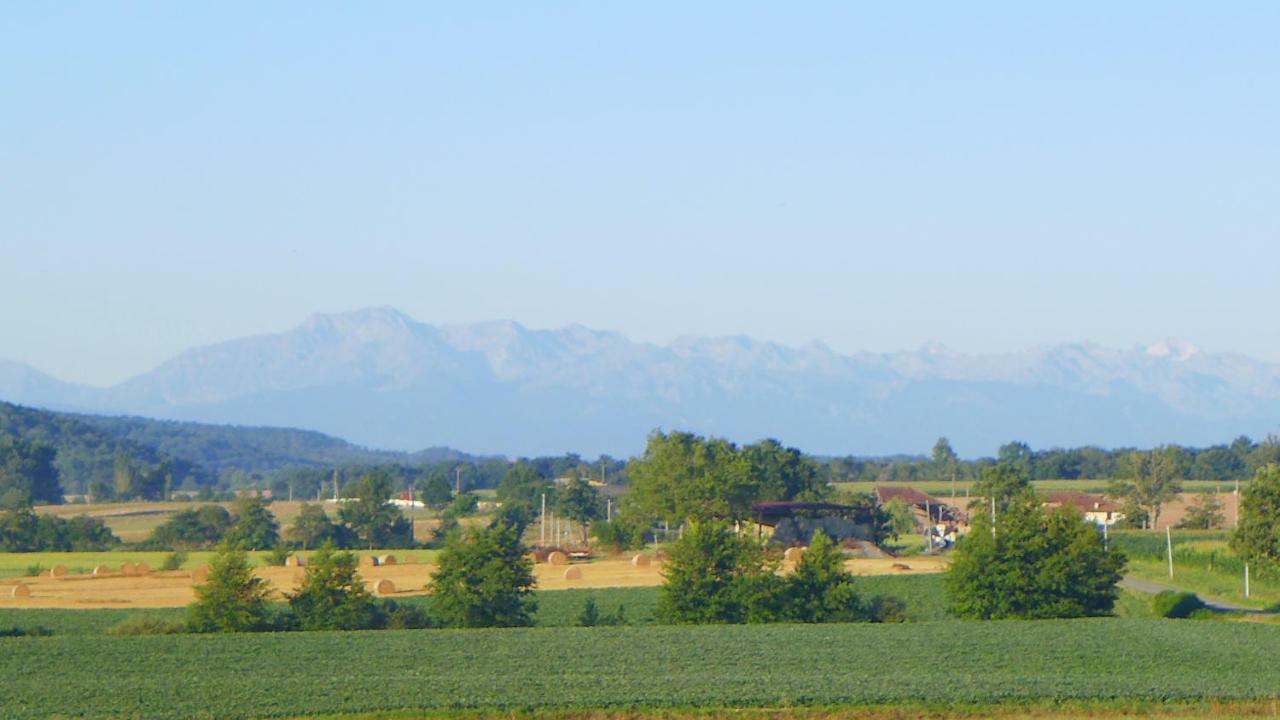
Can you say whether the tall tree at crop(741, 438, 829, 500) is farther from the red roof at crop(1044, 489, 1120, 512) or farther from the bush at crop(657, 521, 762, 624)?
the bush at crop(657, 521, 762, 624)

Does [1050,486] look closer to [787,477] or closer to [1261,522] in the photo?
[787,477]

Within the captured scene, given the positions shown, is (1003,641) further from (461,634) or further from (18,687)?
(18,687)

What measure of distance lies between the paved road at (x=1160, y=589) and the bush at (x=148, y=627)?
30.4m

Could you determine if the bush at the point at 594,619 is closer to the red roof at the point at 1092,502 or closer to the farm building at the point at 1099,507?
the farm building at the point at 1099,507

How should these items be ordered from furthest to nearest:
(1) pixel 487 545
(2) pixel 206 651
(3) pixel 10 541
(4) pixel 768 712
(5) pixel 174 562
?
(3) pixel 10 541 → (5) pixel 174 562 → (1) pixel 487 545 → (2) pixel 206 651 → (4) pixel 768 712

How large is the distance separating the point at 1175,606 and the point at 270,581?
107 feet

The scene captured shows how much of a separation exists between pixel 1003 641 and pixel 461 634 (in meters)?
13.9

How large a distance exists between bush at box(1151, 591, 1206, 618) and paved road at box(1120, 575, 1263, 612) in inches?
78.5

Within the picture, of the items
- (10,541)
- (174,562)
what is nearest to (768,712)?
(174,562)

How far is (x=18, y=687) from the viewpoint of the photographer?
3222 cm

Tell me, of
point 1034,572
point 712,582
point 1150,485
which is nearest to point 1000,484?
point 1150,485

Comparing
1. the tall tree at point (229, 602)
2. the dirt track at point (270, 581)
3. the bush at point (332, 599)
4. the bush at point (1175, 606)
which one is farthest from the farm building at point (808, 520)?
the tall tree at point (229, 602)

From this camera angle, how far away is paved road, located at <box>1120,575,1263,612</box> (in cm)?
5595

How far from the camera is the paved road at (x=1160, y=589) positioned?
184 ft
